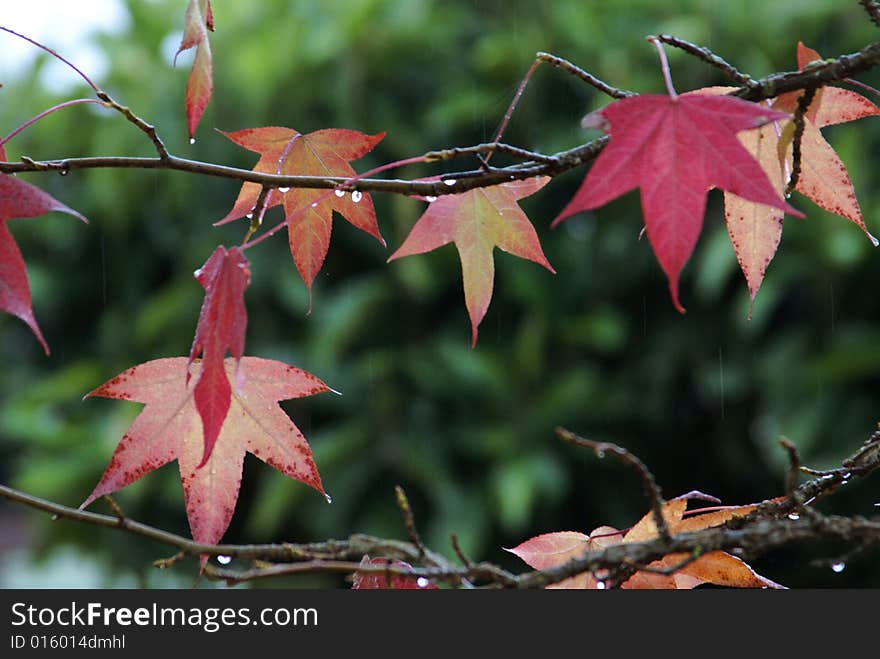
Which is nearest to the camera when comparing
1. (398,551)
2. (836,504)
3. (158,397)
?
(398,551)

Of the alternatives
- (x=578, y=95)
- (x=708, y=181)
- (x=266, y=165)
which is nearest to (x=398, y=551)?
(x=708, y=181)

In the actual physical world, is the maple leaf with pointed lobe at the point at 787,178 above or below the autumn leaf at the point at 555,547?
above

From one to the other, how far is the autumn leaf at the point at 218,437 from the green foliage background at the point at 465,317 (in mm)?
1477

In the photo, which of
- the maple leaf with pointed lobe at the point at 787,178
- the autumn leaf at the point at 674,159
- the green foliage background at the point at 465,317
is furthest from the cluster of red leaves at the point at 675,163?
the green foliage background at the point at 465,317

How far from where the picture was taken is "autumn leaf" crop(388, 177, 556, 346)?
1.58 feet

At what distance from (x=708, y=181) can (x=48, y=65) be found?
2737mm

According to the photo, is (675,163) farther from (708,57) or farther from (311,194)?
(311,194)

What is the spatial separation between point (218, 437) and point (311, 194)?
0.46 ft

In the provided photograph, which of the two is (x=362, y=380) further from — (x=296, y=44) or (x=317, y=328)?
(x=296, y=44)

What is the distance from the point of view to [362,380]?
2.12m

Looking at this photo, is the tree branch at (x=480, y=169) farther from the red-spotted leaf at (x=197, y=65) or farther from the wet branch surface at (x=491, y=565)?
the wet branch surface at (x=491, y=565)

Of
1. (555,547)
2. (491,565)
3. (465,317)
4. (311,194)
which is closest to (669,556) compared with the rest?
(555,547)

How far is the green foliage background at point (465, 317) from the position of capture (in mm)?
1993

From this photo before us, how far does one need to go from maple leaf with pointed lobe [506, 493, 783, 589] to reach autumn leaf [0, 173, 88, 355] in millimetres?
245
